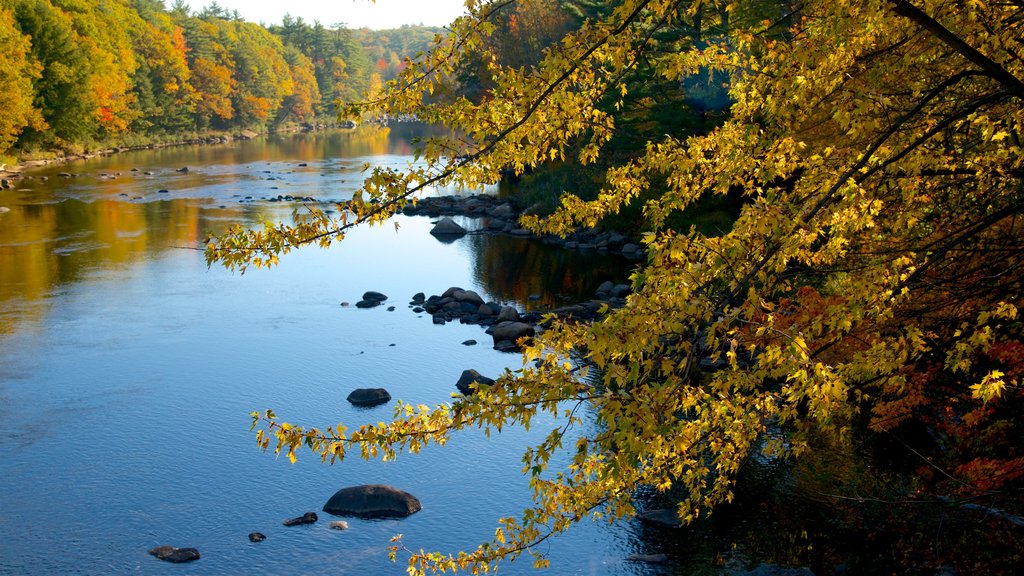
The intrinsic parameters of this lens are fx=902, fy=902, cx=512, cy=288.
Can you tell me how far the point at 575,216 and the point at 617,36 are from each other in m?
2.89

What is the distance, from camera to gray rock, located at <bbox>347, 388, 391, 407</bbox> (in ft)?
65.6

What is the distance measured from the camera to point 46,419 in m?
18.9

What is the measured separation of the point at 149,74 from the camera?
291 ft

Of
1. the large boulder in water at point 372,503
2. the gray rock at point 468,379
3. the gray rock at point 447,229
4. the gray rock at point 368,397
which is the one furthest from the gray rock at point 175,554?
the gray rock at point 447,229

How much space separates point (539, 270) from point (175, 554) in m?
21.6

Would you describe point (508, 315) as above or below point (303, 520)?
above

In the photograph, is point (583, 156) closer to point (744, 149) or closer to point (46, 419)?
point (744, 149)

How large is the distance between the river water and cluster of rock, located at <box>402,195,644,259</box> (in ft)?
4.05

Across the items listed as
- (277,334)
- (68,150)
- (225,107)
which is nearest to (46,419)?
(277,334)

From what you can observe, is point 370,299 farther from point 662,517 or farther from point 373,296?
point 662,517

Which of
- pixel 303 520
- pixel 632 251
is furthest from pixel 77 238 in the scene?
pixel 303 520

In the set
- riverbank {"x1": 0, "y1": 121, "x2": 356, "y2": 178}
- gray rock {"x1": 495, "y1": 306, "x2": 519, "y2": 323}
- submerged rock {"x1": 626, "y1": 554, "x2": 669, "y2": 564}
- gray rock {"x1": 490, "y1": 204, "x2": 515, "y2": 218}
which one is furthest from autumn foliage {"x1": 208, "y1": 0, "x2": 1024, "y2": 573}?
riverbank {"x1": 0, "y1": 121, "x2": 356, "y2": 178}

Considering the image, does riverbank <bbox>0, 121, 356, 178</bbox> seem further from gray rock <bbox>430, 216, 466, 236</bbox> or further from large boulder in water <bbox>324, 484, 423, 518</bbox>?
large boulder in water <bbox>324, 484, 423, 518</bbox>

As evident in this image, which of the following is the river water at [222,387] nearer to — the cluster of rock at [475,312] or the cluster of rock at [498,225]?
the cluster of rock at [475,312]
